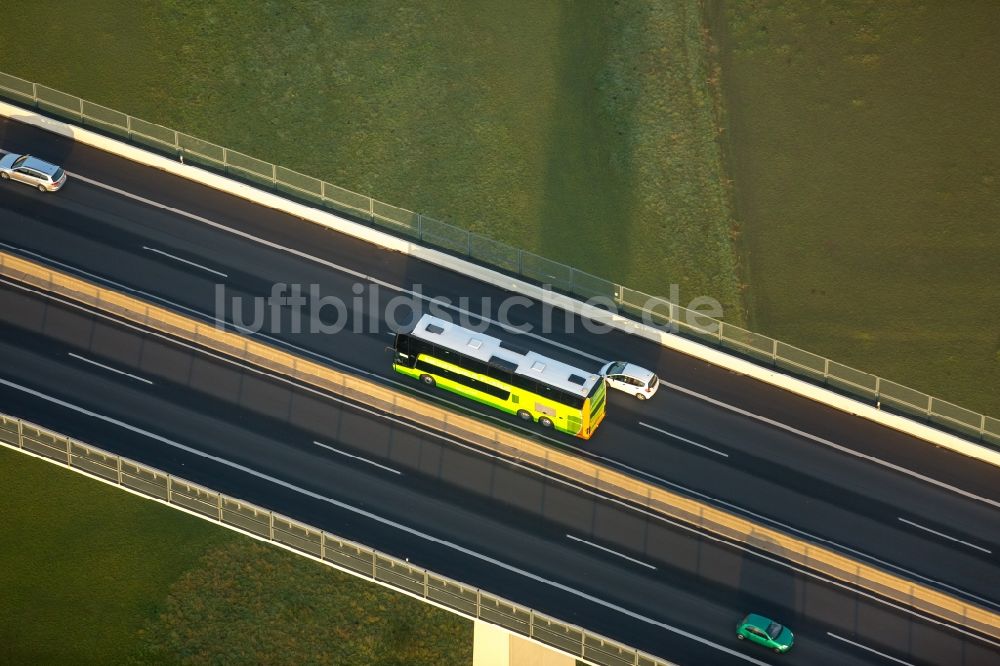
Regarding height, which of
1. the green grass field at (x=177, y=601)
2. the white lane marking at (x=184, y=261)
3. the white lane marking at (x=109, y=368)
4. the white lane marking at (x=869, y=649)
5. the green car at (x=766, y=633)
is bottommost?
the green grass field at (x=177, y=601)

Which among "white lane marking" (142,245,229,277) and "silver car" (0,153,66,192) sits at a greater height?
"silver car" (0,153,66,192)

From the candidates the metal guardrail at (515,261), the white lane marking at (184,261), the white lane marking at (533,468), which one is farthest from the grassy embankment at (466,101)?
the white lane marking at (533,468)

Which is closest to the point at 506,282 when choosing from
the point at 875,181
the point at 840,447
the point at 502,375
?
the point at 502,375

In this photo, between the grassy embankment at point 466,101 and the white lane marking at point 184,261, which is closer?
the white lane marking at point 184,261

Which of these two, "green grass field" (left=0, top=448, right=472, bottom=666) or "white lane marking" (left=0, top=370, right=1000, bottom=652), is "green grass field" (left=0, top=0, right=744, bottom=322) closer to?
"white lane marking" (left=0, top=370, right=1000, bottom=652)

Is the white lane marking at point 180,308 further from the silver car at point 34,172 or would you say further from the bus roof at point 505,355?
the silver car at point 34,172

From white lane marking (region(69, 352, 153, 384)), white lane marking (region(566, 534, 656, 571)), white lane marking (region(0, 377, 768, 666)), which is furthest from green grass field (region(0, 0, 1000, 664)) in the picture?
white lane marking (region(0, 377, 768, 666))

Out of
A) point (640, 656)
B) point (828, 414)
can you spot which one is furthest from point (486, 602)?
point (828, 414)
